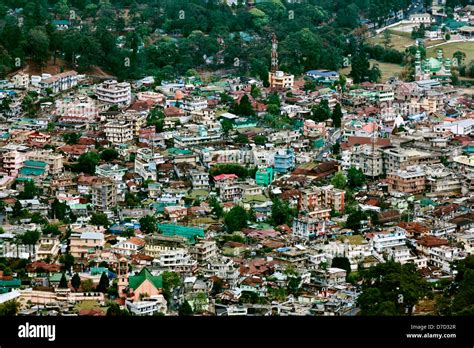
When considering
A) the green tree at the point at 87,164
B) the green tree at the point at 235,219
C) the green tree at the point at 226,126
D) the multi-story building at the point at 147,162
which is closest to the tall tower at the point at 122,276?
the green tree at the point at 235,219

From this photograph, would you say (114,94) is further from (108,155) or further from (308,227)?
(308,227)

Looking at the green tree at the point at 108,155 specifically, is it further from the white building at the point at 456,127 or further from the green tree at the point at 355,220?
the white building at the point at 456,127

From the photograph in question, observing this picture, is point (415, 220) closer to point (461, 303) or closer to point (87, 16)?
point (461, 303)

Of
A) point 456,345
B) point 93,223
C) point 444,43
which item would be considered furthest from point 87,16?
point 456,345

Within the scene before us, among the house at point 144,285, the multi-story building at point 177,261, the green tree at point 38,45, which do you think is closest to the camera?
the house at point 144,285

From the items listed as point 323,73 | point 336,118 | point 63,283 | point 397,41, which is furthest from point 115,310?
point 397,41

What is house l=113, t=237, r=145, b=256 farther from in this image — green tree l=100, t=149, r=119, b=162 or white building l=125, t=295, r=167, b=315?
green tree l=100, t=149, r=119, b=162

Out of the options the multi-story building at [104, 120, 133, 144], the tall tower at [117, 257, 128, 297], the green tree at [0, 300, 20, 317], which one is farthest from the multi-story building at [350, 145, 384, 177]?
the green tree at [0, 300, 20, 317]
